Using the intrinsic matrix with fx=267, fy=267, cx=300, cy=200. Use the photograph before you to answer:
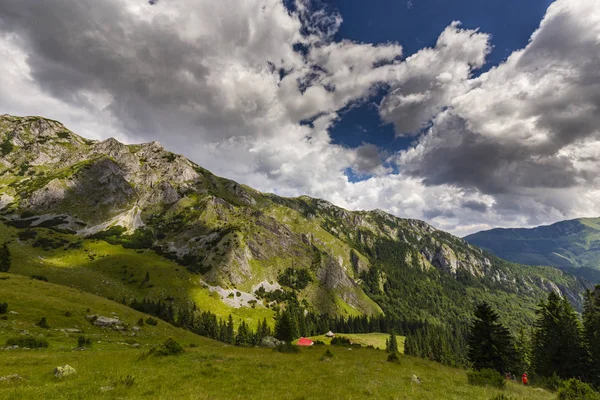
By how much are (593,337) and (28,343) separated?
8252 centimetres

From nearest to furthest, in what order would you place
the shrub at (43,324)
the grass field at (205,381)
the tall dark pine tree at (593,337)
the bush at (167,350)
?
the grass field at (205,381), the bush at (167,350), the shrub at (43,324), the tall dark pine tree at (593,337)

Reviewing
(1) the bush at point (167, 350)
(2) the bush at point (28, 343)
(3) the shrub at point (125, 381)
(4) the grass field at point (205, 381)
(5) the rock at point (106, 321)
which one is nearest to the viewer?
(4) the grass field at point (205, 381)

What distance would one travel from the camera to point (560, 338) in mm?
50312

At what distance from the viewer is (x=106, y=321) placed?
46.6 metres

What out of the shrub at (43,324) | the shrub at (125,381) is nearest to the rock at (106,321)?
the shrub at (43,324)

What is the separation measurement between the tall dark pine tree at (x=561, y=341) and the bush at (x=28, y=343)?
7584 centimetres

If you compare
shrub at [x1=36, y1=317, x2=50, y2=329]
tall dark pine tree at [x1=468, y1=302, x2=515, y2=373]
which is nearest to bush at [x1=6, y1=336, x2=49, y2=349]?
shrub at [x1=36, y1=317, x2=50, y2=329]

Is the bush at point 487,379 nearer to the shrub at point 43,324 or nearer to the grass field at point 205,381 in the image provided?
the grass field at point 205,381

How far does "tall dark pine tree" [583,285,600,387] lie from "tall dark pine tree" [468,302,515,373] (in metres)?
14.7

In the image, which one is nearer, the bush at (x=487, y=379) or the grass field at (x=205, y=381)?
the grass field at (x=205, y=381)

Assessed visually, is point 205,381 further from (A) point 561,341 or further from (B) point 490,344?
(A) point 561,341

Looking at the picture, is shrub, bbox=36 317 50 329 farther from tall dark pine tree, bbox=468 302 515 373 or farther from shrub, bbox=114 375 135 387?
tall dark pine tree, bbox=468 302 515 373

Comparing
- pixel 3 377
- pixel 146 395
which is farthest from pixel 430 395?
pixel 3 377

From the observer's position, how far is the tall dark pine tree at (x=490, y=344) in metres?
41.9
